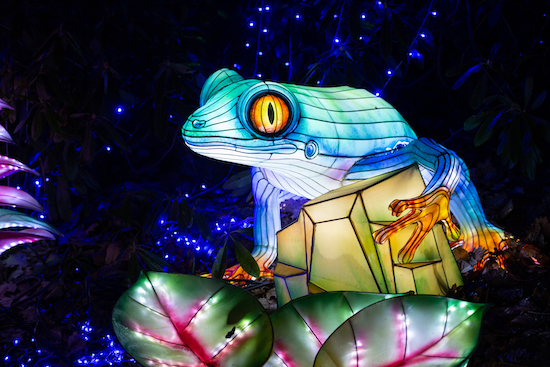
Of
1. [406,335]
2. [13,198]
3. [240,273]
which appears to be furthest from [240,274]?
[406,335]

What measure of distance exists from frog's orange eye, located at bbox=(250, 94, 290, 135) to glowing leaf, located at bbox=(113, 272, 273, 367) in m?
0.47

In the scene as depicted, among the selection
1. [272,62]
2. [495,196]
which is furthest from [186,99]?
[495,196]

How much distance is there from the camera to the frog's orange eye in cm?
93

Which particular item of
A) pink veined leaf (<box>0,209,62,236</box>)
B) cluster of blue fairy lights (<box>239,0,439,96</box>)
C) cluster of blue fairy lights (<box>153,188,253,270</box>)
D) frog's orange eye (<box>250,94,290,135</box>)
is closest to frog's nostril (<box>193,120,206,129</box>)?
frog's orange eye (<box>250,94,290,135</box>)

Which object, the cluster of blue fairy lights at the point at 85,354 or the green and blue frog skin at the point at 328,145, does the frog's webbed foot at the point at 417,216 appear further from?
the cluster of blue fairy lights at the point at 85,354

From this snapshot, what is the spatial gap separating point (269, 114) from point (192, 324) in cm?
52

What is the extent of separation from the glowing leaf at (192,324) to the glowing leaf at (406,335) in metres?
0.08

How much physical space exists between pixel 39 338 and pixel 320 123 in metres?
1.06

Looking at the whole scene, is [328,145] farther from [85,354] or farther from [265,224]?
[85,354]

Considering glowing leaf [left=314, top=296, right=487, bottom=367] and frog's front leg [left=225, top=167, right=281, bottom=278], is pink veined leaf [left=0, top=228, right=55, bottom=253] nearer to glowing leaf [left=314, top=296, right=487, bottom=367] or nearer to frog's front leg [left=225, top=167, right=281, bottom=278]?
glowing leaf [left=314, top=296, right=487, bottom=367]

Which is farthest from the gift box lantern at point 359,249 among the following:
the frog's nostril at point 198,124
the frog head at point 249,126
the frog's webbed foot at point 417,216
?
the frog's nostril at point 198,124

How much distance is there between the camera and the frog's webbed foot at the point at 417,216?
826 millimetres

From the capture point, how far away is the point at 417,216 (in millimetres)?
841

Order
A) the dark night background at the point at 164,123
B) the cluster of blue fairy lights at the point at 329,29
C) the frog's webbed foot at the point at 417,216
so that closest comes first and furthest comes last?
the frog's webbed foot at the point at 417,216 → the dark night background at the point at 164,123 → the cluster of blue fairy lights at the point at 329,29
